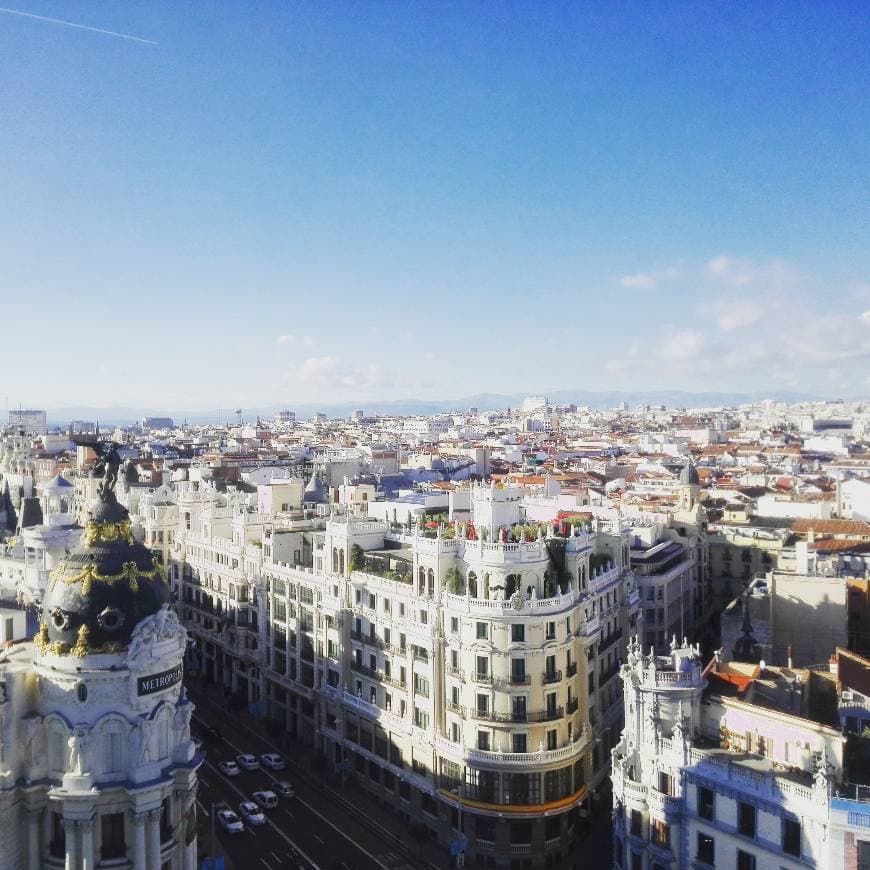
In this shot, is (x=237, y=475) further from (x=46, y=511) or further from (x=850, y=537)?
(x=850, y=537)

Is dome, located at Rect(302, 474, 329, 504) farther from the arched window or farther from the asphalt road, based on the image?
the arched window

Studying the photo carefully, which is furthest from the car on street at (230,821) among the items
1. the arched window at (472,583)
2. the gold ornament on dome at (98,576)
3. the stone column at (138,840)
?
the gold ornament on dome at (98,576)

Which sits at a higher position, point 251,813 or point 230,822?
point 230,822

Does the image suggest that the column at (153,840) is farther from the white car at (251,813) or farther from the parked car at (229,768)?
the parked car at (229,768)

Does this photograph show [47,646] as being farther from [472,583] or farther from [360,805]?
[360,805]

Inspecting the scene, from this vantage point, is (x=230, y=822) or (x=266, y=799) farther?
(x=266, y=799)

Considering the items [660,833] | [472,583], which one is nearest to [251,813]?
[472,583]

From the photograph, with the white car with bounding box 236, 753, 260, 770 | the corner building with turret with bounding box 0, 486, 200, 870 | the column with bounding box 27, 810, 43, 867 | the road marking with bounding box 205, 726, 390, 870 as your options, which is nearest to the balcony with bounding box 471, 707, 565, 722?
the road marking with bounding box 205, 726, 390, 870
